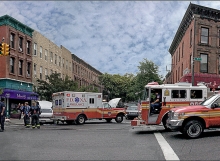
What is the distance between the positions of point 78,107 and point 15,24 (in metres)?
17.2

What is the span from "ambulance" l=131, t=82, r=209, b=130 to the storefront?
813 inches

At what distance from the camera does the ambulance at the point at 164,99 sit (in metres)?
14.5

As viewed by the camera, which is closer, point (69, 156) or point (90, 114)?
point (69, 156)

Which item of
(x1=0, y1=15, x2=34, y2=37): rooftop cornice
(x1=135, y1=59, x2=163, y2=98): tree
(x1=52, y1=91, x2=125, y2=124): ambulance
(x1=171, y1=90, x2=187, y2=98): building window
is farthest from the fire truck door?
(x1=135, y1=59, x2=163, y2=98): tree

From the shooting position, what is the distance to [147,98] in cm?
1462

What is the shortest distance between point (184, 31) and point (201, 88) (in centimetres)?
2253

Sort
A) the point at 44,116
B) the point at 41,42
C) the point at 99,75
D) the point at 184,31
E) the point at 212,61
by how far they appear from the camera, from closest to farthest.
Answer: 1. the point at 44,116
2. the point at 212,61
3. the point at 184,31
4. the point at 41,42
5. the point at 99,75

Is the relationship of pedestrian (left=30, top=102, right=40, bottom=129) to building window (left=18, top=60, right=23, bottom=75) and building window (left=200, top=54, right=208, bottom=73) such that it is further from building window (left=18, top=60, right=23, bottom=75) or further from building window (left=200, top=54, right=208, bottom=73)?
building window (left=200, top=54, right=208, bottom=73)

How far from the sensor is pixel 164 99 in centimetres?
1488

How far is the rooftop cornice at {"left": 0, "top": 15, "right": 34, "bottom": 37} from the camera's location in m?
32.1

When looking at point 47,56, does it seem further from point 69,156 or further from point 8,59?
point 69,156

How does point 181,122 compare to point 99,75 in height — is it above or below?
below

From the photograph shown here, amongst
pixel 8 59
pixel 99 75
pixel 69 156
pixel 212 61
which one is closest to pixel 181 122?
pixel 69 156

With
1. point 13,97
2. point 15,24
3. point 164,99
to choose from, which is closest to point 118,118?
point 164,99
